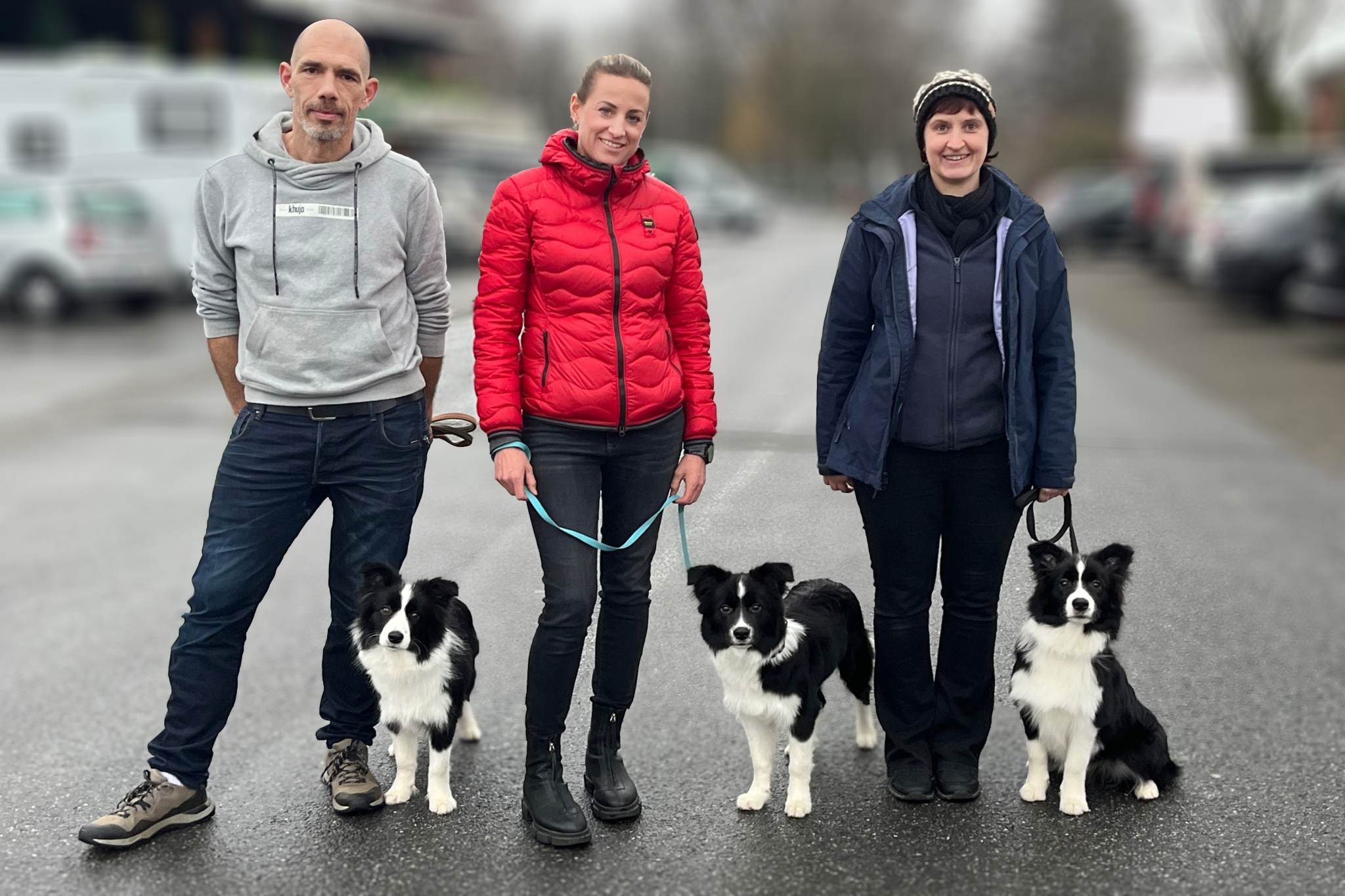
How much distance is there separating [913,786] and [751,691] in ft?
2.07

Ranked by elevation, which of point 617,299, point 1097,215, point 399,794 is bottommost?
point 399,794

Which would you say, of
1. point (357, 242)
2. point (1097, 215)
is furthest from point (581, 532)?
point (1097, 215)

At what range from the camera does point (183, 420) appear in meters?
11.4

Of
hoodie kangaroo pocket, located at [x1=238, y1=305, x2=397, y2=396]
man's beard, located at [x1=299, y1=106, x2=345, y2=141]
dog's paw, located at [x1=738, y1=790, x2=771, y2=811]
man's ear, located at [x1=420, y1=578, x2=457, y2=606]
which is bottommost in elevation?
dog's paw, located at [x1=738, y1=790, x2=771, y2=811]

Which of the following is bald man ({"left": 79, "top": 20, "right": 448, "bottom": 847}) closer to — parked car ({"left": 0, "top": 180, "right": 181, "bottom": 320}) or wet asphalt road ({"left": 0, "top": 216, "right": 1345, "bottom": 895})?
wet asphalt road ({"left": 0, "top": 216, "right": 1345, "bottom": 895})

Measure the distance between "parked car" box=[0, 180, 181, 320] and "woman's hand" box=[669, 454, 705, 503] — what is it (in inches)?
609

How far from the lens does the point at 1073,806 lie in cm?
396

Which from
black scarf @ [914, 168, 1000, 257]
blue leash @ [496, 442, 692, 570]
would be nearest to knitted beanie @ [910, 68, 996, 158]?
black scarf @ [914, 168, 1000, 257]

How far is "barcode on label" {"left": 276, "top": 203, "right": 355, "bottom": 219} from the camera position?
12.2 ft

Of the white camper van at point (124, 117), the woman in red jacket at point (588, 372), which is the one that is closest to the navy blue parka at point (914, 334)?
the woman in red jacket at point (588, 372)

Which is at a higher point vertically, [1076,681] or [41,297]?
[1076,681]

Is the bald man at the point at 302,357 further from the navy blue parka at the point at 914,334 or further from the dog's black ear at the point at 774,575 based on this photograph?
the navy blue parka at the point at 914,334

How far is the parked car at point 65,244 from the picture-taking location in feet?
57.1

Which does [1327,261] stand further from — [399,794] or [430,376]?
[399,794]
